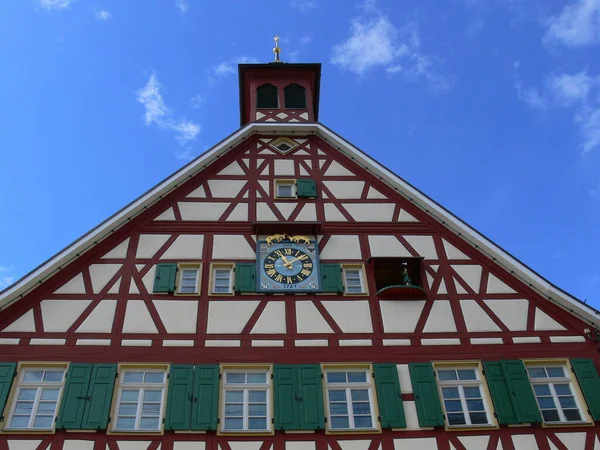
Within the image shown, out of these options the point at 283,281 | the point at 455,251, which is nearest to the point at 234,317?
the point at 283,281

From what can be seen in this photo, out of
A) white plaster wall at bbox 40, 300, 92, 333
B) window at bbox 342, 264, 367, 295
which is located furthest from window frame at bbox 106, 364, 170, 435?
window at bbox 342, 264, 367, 295

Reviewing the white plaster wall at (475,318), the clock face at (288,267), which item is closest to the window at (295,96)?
the clock face at (288,267)

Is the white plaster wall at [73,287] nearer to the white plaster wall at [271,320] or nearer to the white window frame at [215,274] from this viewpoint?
the white window frame at [215,274]

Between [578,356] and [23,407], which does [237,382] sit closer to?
[23,407]

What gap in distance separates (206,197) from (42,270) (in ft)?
15.0

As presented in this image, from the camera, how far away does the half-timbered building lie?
1359 centimetres

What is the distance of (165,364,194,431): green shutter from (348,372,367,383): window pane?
10.7ft

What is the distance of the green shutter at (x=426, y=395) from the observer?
13734 millimetres

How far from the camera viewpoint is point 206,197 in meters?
18.2

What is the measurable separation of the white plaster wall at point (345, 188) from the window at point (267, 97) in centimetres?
475

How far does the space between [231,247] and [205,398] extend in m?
4.25

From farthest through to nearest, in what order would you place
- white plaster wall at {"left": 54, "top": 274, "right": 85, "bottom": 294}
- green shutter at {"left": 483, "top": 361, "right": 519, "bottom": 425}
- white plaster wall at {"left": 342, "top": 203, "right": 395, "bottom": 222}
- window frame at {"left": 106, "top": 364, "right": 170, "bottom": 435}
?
white plaster wall at {"left": 342, "top": 203, "right": 395, "bottom": 222} < white plaster wall at {"left": 54, "top": 274, "right": 85, "bottom": 294} < green shutter at {"left": 483, "top": 361, "right": 519, "bottom": 425} < window frame at {"left": 106, "top": 364, "right": 170, "bottom": 435}

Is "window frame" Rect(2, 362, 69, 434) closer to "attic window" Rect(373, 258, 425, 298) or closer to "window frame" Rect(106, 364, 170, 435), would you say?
"window frame" Rect(106, 364, 170, 435)

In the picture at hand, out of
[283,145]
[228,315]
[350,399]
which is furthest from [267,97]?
[350,399]
